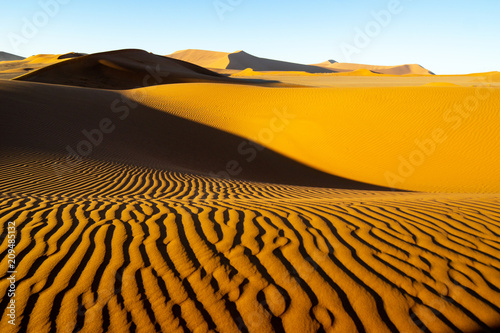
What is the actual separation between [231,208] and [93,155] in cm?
768

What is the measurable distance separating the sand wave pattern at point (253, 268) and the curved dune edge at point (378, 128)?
7.86 m

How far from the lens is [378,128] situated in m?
15.3

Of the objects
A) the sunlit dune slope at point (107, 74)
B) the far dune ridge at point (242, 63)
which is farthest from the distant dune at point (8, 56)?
the sunlit dune slope at point (107, 74)

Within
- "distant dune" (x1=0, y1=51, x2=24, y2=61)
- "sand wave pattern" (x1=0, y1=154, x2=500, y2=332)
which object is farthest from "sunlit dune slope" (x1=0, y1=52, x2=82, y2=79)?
"distant dune" (x1=0, y1=51, x2=24, y2=61)

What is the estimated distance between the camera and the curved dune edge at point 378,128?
40.5 ft

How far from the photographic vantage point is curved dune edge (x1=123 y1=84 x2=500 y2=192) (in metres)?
12.4

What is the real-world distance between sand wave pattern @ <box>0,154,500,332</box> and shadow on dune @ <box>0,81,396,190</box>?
6.72 m

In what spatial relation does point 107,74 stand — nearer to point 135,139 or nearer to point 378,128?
point 135,139

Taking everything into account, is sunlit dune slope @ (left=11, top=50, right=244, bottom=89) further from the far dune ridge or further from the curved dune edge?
the far dune ridge

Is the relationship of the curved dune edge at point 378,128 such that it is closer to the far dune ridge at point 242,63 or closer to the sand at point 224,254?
the sand at point 224,254

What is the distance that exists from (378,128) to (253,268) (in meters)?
13.6

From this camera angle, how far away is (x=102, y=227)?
13.3 ft

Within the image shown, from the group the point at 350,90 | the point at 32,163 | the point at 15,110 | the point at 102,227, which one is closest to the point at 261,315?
the point at 102,227

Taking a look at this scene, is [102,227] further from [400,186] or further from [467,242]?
[400,186]
